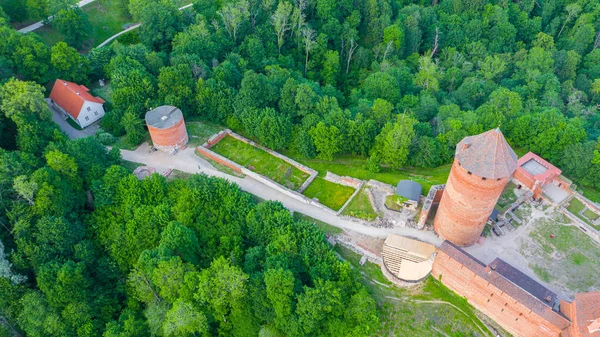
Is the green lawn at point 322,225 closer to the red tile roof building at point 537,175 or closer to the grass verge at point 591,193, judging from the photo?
the red tile roof building at point 537,175

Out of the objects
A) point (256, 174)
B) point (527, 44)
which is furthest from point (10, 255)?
point (527, 44)

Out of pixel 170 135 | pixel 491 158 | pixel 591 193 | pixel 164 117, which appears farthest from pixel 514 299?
pixel 164 117

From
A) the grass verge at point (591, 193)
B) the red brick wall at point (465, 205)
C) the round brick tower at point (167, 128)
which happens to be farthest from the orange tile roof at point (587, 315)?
the round brick tower at point (167, 128)

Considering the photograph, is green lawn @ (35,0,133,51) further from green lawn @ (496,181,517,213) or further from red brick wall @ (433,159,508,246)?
green lawn @ (496,181,517,213)

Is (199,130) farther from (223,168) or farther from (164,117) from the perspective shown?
(223,168)

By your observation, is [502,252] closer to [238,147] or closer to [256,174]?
[256,174]

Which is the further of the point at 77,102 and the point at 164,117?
the point at 77,102
